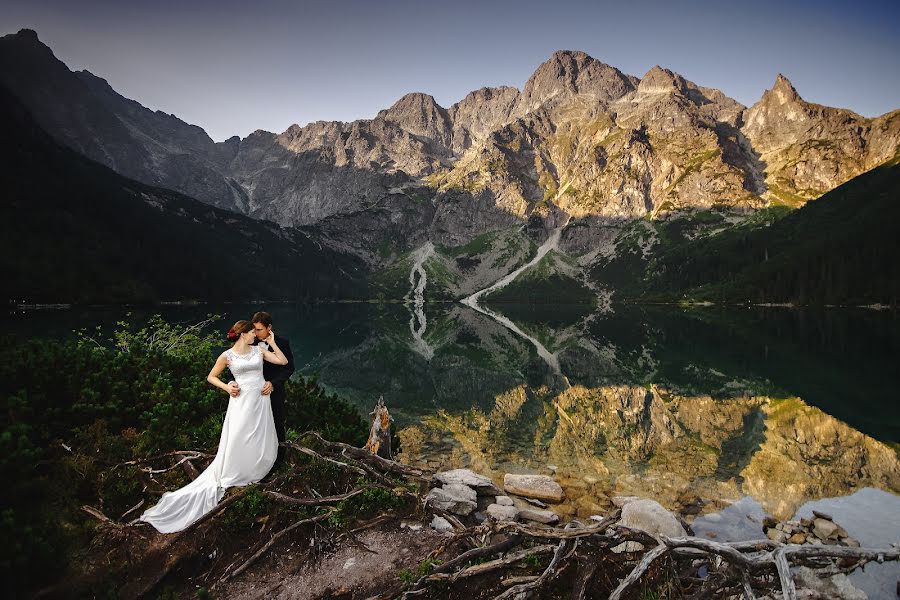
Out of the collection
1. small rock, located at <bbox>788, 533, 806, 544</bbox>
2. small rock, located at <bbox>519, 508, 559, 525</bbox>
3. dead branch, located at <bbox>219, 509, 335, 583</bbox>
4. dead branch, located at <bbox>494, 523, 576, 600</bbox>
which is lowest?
small rock, located at <bbox>788, 533, 806, 544</bbox>

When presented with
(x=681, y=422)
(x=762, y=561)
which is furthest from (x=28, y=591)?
(x=681, y=422)

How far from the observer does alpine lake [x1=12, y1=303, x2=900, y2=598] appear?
1950 cm

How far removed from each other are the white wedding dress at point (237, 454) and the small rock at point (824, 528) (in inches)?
794

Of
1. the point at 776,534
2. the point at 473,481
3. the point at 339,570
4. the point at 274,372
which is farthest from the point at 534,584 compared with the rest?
the point at 776,534

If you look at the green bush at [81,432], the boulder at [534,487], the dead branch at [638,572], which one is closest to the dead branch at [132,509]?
the green bush at [81,432]

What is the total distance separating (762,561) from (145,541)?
39.1 ft

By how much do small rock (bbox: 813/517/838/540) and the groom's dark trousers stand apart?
65.9 feet

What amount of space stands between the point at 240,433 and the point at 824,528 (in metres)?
21.4

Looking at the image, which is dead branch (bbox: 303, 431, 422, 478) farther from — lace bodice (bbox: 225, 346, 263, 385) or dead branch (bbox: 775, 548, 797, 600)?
dead branch (bbox: 775, 548, 797, 600)

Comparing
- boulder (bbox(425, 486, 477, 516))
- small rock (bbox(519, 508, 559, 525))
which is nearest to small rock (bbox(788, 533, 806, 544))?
small rock (bbox(519, 508, 559, 525))

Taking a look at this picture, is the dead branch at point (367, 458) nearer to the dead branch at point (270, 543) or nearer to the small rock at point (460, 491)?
the small rock at point (460, 491)

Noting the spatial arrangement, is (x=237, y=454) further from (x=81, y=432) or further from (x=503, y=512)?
(x=503, y=512)

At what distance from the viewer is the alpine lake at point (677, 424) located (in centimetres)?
1950

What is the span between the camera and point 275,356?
11383 millimetres
